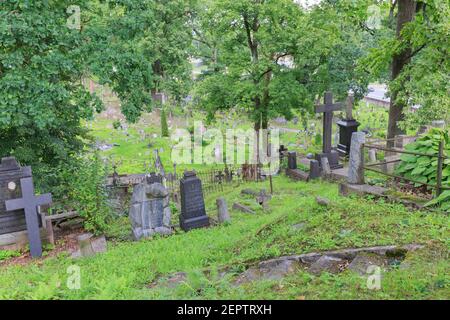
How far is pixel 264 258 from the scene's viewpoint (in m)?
6.96

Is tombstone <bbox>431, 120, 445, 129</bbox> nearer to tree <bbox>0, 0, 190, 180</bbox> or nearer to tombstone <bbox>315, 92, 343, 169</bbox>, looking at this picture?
tombstone <bbox>315, 92, 343, 169</bbox>

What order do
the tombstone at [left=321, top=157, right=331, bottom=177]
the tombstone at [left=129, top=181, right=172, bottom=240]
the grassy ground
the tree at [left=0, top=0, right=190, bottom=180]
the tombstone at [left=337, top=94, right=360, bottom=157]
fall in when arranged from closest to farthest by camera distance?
the grassy ground, the tree at [left=0, top=0, right=190, bottom=180], the tombstone at [left=129, top=181, right=172, bottom=240], the tombstone at [left=321, top=157, right=331, bottom=177], the tombstone at [left=337, top=94, right=360, bottom=157]

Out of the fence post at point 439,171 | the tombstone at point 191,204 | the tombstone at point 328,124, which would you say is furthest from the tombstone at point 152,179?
the tombstone at point 328,124

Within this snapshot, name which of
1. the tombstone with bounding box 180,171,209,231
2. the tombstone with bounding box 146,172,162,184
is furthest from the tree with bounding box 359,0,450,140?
the tombstone with bounding box 146,172,162,184

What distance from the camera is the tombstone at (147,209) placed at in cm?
1052

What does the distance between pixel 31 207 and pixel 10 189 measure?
98 centimetres

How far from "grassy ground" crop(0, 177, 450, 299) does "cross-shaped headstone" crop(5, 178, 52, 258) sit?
2.50 feet

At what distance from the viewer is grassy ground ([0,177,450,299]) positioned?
203 inches

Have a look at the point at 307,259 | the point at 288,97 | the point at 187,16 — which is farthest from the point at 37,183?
the point at 187,16

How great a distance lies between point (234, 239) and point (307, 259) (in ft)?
8.50

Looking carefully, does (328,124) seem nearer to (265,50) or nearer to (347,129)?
(347,129)

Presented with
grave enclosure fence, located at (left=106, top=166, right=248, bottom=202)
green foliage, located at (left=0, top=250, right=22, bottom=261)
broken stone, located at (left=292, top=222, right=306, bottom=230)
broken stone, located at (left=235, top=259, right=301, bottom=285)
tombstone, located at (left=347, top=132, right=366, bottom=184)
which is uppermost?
tombstone, located at (left=347, top=132, right=366, bottom=184)

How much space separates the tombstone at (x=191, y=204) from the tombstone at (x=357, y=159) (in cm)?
418

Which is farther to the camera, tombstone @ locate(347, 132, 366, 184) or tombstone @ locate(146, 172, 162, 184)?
tombstone @ locate(146, 172, 162, 184)
